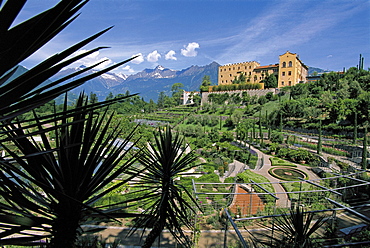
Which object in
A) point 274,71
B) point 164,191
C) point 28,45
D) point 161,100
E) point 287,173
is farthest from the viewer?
point 161,100

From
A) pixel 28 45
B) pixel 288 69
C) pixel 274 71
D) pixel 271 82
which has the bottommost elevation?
pixel 28 45

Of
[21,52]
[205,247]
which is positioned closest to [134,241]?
[205,247]

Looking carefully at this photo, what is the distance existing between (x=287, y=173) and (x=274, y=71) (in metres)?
36.6

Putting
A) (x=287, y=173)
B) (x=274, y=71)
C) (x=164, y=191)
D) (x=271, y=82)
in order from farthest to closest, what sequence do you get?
(x=274, y=71) < (x=271, y=82) < (x=287, y=173) < (x=164, y=191)

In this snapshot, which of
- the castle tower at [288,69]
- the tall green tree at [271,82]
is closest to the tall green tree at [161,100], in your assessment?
the tall green tree at [271,82]

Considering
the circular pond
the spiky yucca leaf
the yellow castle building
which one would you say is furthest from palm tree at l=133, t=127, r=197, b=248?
the yellow castle building

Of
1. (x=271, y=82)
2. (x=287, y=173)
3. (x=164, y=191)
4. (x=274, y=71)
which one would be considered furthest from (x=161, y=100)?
(x=164, y=191)

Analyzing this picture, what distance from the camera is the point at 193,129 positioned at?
86.1ft

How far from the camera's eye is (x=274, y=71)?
44625 millimetres

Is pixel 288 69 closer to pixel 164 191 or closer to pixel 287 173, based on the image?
pixel 287 173

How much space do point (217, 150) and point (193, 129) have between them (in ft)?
24.3

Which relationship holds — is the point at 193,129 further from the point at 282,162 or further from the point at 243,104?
the point at 243,104

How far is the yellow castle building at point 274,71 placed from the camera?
41.0 m

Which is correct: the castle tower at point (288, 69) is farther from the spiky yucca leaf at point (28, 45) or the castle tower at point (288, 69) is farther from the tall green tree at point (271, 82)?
the spiky yucca leaf at point (28, 45)
